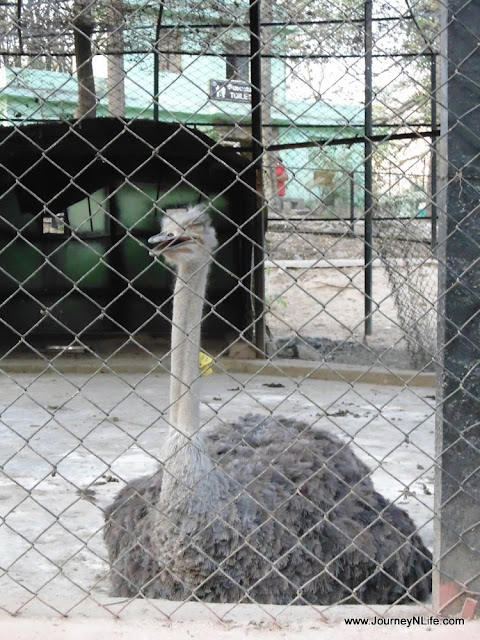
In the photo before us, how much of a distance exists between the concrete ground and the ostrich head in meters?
0.50

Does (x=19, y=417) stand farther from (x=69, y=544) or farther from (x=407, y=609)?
(x=407, y=609)

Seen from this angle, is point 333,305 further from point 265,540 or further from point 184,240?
point 265,540

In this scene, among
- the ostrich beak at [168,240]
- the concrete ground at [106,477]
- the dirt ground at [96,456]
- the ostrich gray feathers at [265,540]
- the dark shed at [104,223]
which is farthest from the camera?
the dark shed at [104,223]

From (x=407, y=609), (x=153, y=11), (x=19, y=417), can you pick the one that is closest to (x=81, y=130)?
(x=153, y=11)

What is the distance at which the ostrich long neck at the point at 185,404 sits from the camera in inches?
134

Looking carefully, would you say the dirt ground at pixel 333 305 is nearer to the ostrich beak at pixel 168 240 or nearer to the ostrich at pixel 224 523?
Result: the ostrich at pixel 224 523

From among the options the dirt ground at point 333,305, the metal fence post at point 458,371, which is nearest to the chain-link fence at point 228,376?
the metal fence post at point 458,371

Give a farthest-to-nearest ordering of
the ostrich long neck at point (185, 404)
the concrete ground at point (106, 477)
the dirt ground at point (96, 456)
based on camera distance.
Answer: the ostrich long neck at point (185, 404)
the dirt ground at point (96, 456)
the concrete ground at point (106, 477)

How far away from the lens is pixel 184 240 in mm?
3582

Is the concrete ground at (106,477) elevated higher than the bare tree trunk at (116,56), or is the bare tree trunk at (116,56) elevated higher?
the bare tree trunk at (116,56)

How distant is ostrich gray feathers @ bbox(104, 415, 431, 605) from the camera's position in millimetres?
3271

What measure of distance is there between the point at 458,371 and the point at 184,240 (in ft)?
4.55

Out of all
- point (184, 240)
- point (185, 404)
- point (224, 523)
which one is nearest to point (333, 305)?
point (184, 240)

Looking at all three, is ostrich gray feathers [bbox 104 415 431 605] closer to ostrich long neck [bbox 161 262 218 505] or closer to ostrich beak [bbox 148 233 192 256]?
ostrich long neck [bbox 161 262 218 505]
